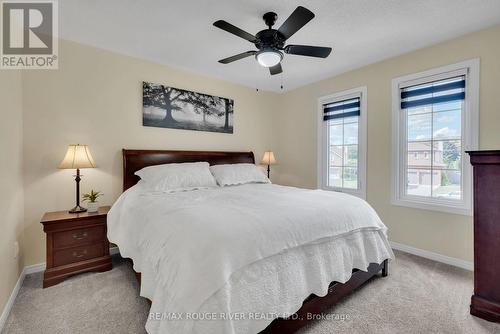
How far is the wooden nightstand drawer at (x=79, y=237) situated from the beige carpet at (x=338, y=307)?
34cm

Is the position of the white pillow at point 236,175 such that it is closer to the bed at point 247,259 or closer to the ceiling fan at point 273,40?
the bed at point 247,259

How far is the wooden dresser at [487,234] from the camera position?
1.73 metres

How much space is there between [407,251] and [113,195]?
148 inches

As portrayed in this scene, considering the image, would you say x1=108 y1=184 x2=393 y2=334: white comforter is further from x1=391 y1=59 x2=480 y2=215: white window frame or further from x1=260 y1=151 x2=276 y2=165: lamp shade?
x1=260 y1=151 x2=276 y2=165: lamp shade

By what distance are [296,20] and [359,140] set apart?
2.25 metres

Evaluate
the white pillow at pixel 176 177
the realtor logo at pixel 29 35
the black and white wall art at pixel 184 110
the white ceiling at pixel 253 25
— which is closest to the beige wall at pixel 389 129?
the white ceiling at pixel 253 25

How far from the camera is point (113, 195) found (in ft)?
9.70

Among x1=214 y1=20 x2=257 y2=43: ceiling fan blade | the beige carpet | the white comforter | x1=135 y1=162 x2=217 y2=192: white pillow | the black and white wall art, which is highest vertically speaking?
x1=214 y1=20 x2=257 y2=43: ceiling fan blade

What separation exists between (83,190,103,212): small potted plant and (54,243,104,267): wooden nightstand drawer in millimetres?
384

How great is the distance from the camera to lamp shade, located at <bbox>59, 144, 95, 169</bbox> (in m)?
2.45


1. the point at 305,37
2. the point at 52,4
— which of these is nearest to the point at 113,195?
the point at 52,4

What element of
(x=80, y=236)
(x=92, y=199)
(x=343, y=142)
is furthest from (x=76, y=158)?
(x=343, y=142)

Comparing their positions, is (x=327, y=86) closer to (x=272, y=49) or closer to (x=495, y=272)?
(x=272, y=49)

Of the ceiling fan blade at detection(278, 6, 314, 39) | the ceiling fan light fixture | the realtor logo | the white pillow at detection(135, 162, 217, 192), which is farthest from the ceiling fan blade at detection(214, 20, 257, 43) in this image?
the white pillow at detection(135, 162, 217, 192)
